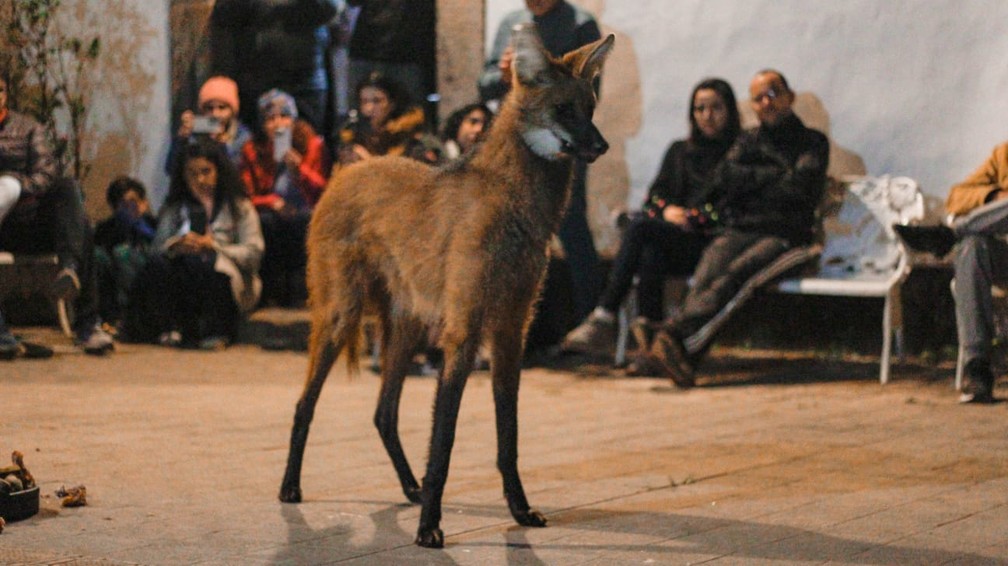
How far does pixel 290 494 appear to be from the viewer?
16.7ft

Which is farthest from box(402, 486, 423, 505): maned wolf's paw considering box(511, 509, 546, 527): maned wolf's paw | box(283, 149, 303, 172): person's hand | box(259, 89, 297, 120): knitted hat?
box(259, 89, 297, 120): knitted hat

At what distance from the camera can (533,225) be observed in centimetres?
473

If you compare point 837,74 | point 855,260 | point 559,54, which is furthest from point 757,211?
point 559,54

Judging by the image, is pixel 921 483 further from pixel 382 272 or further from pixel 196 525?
pixel 196 525

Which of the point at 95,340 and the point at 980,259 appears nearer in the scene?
the point at 980,259

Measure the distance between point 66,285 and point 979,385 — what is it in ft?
17.9

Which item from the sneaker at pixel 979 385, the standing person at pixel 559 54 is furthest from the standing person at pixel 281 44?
the sneaker at pixel 979 385

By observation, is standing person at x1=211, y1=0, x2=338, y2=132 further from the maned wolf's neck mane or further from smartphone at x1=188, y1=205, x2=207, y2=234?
the maned wolf's neck mane

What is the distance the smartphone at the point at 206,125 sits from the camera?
35.0 ft

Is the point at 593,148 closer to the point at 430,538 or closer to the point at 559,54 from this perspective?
the point at 430,538

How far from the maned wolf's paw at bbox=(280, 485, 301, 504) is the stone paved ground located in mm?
72

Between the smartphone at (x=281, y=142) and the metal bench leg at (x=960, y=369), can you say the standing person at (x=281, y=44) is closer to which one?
the smartphone at (x=281, y=142)

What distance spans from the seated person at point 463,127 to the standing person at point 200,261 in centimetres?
150

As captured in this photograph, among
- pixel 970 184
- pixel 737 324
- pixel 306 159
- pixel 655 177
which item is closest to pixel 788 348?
pixel 737 324
